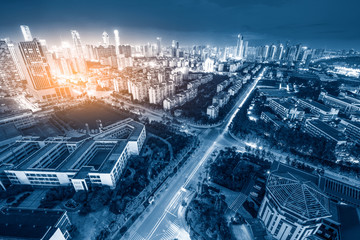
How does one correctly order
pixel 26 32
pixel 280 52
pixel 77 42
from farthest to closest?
pixel 280 52 < pixel 77 42 < pixel 26 32

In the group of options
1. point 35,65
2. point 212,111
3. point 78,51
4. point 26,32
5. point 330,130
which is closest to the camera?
point 330,130

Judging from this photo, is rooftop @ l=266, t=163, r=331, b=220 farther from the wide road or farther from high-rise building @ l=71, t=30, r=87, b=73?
high-rise building @ l=71, t=30, r=87, b=73

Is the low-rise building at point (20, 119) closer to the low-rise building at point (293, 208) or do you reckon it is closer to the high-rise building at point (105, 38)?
the low-rise building at point (293, 208)

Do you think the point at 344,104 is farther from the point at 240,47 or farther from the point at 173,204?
the point at 240,47

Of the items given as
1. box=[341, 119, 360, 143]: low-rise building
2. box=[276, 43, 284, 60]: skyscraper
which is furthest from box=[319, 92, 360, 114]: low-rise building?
box=[276, 43, 284, 60]: skyscraper

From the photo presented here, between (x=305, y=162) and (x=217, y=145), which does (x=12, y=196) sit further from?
(x=305, y=162)

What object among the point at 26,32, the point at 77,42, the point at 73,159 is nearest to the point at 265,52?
the point at 77,42

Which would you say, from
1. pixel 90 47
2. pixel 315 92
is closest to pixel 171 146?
pixel 315 92
